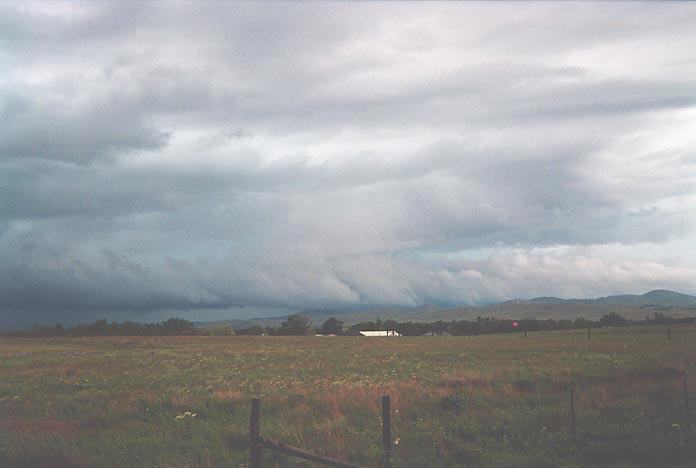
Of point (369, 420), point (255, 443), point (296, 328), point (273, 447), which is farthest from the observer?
point (296, 328)

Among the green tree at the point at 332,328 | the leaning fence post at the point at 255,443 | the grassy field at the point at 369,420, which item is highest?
the leaning fence post at the point at 255,443

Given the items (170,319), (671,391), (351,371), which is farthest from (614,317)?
(671,391)

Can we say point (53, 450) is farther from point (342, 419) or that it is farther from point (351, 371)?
point (351, 371)

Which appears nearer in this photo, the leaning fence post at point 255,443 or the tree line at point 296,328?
the leaning fence post at point 255,443

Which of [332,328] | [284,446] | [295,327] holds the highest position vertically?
[284,446]

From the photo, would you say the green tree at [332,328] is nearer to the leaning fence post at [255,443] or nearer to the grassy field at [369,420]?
the grassy field at [369,420]

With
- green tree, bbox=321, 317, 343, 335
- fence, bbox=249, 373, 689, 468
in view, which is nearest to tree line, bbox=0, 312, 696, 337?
green tree, bbox=321, 317, 343, 335

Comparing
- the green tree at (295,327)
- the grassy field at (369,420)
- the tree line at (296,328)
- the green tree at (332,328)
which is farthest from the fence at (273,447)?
the green tree at (332,328)

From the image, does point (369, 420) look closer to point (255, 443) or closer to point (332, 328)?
point (255, 443)

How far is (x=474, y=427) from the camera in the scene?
65.8 ft

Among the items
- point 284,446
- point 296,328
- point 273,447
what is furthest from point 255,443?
point 296,328

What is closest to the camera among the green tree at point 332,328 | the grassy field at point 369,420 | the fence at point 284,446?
the fence at point 284,446

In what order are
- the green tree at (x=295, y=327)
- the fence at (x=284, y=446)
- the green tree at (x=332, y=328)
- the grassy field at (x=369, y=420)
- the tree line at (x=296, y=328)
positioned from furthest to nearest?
the green tree at (x=332, y=328) → the green tree at (x=295, y=327) → the tree line at (x=296, y=328) → the grassy field at (x=369, y=420) → the fence at (x=284, y=446)

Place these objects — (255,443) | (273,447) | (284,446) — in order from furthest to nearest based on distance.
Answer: (255,443) → (273,447) → (284,446)
